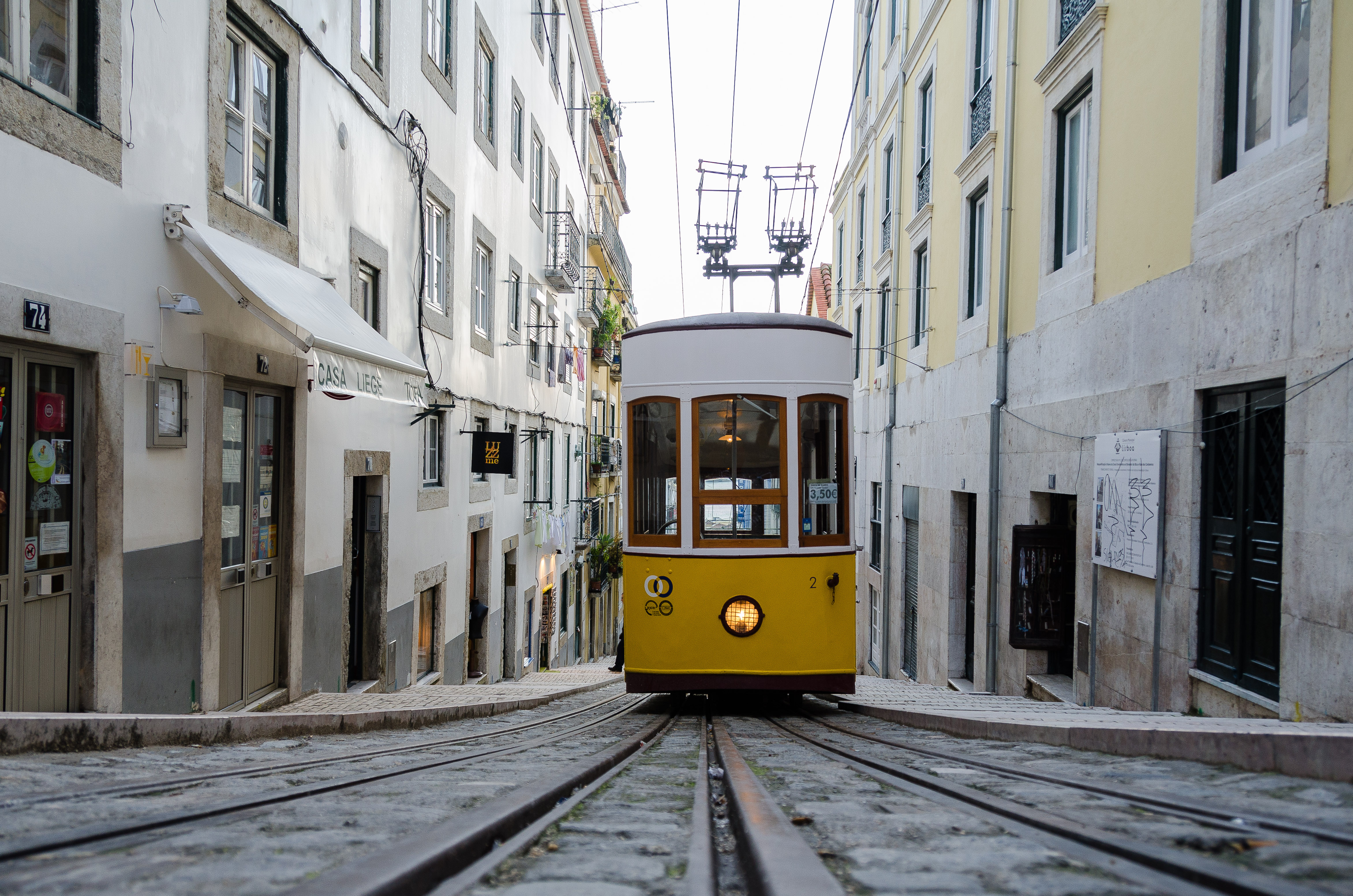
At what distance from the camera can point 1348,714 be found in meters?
4.29

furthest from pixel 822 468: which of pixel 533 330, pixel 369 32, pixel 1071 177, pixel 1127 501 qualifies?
pixel 533 330

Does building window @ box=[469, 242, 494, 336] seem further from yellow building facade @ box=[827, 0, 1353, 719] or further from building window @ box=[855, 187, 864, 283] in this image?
building window @ box=[855, 187, 864, 283]

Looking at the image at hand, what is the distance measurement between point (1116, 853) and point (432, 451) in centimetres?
1001

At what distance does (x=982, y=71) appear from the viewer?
11.6m

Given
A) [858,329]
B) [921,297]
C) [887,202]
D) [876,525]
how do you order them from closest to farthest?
[921,297] → [876,525] → [887,202] → [858,329]

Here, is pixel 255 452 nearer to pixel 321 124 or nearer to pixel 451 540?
pixel 321 124

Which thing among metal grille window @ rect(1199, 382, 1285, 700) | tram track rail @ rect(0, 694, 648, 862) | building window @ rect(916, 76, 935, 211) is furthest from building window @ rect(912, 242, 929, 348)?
tram track rail @ rect(0, 694, 648, 862)

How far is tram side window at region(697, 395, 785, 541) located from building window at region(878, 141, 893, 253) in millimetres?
10709

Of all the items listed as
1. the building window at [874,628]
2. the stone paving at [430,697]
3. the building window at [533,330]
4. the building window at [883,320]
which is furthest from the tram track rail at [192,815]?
the building window at [883,320]

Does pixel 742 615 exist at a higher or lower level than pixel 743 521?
lower

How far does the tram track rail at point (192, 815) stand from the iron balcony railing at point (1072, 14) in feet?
27.1

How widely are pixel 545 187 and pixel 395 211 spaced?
9.27 m

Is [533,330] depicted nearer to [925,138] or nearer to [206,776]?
[925,138]

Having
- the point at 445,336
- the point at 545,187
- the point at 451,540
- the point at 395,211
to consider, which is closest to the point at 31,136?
the point at 395,211
